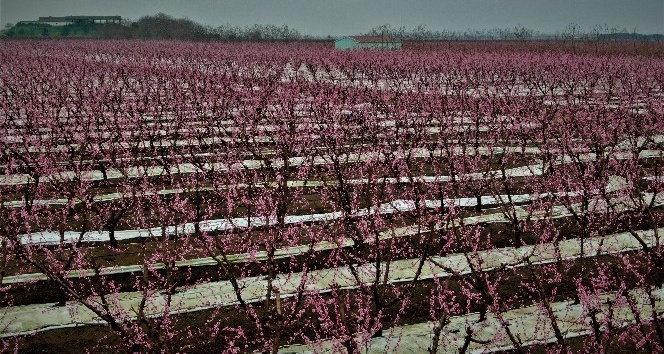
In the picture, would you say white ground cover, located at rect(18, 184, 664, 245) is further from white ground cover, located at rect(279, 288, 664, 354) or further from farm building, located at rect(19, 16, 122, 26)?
farm building, located at rect(19, 16, 122, 26)

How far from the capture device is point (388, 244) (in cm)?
978

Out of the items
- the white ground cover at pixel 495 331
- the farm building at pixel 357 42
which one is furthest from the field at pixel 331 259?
the farm building at pixel 357 42

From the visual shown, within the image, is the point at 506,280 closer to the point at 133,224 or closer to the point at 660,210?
the point at 660,210

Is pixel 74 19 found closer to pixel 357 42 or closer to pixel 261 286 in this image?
pixel 357 42

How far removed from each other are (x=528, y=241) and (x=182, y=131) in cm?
1233

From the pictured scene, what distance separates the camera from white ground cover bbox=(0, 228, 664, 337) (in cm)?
759

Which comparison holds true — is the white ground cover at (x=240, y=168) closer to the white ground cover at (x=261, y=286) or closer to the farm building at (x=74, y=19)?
the white ground cover at (x=261, y=286)

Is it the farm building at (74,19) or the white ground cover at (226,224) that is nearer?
the white ground cover at (226,224)

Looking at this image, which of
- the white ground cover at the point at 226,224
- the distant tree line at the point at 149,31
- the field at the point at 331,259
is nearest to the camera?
the field at the point at 331,259

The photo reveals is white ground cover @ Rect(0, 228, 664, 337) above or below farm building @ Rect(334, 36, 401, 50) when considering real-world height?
below

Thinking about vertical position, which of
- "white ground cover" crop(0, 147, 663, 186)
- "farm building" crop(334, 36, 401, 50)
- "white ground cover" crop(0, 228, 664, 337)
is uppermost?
"farm building" crop(334, 36, 401, 50)

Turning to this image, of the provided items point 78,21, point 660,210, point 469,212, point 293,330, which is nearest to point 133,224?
point 293,330

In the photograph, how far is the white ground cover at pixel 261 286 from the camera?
7586 mm

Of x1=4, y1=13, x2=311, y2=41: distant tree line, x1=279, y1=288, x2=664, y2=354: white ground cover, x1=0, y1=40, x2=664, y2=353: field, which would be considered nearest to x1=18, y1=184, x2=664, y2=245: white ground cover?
x1=0, y1=40, x2=664, y2=353: field
